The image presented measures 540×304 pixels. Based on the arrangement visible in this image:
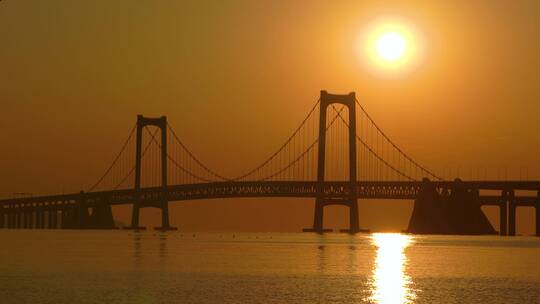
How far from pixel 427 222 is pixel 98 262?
8295cm

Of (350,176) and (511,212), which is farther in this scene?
(511,212)

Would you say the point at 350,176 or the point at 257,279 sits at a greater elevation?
the point at 350,176

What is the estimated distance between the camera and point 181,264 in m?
51.2

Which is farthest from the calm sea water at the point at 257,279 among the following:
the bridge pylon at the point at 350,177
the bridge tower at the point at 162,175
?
the bridge tower at the point at 162,175

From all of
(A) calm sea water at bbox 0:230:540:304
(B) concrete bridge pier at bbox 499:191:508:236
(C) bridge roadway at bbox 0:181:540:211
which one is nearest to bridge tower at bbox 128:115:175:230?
(C) bridge roadway at bbox 0:181:540:211

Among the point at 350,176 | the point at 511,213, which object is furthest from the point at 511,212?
the point at 350,176

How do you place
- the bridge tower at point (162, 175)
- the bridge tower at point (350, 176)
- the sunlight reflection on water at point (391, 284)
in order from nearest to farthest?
the sunlight reflection on water at point (391, 284), the bridge tower at point (350, 176), the bridge tower at point (162, 175)

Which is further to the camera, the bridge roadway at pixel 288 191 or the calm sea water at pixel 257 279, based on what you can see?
the bridge roadway at pixel 288 191

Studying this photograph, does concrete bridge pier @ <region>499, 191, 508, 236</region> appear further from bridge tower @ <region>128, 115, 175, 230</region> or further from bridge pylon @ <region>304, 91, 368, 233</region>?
bridge tower @ <region>128, 115, 175, 230</region>

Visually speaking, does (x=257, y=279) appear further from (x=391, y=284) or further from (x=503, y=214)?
(x=503, y=214)

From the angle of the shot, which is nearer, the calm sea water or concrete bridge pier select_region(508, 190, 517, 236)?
the calm sea water

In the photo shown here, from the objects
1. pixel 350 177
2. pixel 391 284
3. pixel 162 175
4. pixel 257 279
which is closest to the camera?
pixel 391 284

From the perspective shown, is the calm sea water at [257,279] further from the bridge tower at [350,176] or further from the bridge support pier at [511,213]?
the bridge support pier at [511,213]

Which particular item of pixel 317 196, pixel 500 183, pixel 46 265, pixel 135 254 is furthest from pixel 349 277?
pixel 500 183
